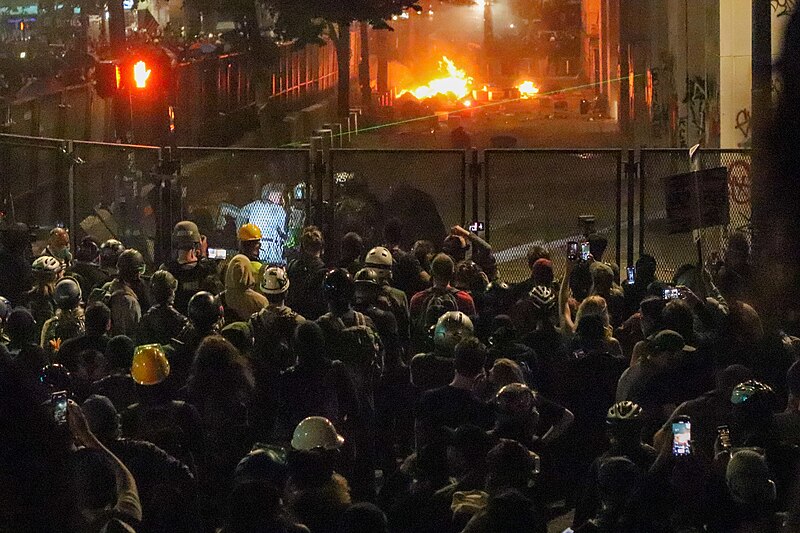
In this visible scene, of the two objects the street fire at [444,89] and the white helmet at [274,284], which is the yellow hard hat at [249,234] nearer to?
the white helmet at [274,284]

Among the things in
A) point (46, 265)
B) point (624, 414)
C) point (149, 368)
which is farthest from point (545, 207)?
point (624, 414)

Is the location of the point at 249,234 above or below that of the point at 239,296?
above

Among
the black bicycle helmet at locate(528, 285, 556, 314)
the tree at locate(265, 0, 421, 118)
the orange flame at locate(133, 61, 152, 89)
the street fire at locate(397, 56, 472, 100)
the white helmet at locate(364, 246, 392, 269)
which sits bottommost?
the black bicycle helmet at locate(528, 285, 556, 314)

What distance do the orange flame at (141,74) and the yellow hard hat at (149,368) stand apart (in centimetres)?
840

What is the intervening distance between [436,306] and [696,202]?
2358 millimetres

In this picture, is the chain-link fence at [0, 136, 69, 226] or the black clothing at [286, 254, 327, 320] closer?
the black clothing at [286, 254, 327, 320]

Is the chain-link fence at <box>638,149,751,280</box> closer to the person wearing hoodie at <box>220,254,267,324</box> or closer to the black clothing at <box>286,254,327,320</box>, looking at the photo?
A: the black clothing at <box>286,254,327,320</box>

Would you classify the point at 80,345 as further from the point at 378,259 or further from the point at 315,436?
the point at 378,259

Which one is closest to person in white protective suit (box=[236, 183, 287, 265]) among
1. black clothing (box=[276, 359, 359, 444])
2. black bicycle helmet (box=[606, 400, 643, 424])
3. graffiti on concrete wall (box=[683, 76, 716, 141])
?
black clothing (box=[276, 359, 359, 444])

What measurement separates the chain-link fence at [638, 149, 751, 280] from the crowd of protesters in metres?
2.94

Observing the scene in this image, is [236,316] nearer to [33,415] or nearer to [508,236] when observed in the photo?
[33,415]

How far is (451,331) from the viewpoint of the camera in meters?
7.64

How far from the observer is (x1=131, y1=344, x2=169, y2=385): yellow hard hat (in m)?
6.73

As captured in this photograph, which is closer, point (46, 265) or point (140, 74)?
point (46, 265)
